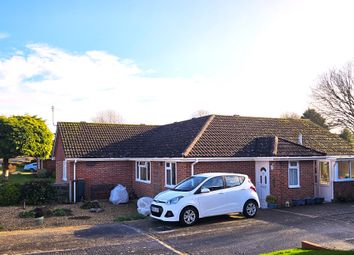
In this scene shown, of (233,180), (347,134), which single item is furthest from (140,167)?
(347,134)

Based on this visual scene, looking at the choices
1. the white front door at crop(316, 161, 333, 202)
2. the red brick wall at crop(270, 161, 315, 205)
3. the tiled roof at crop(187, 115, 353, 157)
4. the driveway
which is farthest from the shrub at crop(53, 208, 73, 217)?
the white front door at crop(316, 161, 333, 202)

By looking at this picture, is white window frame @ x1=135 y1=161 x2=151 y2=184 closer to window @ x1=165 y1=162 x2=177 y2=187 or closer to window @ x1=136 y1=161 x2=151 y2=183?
window @ x1=136 y1=161 x2=151 y2=183

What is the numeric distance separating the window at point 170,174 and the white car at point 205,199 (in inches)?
152

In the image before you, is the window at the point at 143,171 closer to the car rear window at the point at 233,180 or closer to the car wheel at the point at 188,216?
the car rear window at the point at 233,180

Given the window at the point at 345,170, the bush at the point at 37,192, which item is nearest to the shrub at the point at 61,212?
the bush at the point at 37,192

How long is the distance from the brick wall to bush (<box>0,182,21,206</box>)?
50.7ft

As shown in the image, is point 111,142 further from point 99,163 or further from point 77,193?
point 77,193

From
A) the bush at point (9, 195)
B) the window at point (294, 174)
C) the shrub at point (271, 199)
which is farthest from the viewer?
the bush at point (9, 195)

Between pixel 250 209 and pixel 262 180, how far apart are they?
4057 mm

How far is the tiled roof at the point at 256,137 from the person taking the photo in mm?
18250

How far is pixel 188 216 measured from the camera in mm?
12883

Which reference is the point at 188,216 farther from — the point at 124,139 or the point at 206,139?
the point at 124,139

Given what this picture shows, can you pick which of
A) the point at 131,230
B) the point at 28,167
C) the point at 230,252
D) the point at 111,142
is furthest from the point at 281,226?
the point at 28,167

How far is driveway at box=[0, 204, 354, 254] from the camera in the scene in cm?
993
